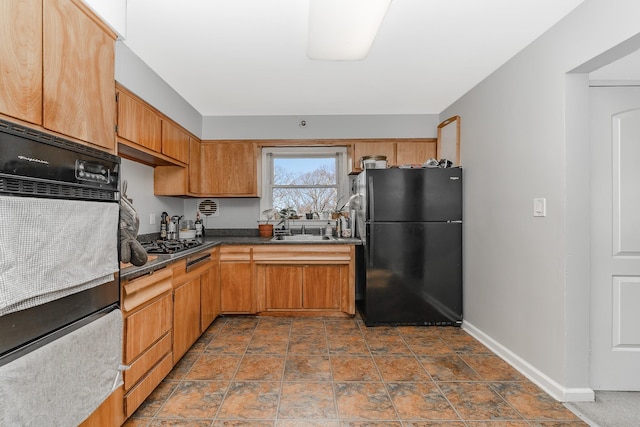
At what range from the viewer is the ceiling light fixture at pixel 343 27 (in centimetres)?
173

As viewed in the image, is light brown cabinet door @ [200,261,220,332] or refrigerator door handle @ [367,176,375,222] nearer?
light brown cabinet door @ [200,261,220,332]

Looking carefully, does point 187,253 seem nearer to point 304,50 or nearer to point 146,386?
point 146,386

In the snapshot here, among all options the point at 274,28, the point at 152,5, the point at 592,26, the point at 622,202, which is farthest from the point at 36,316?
the point at 622,202

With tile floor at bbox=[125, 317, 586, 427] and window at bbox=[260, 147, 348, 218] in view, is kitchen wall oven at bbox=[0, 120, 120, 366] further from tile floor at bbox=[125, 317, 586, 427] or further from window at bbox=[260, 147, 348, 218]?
window at bbox=[260, 147, 348, 218]

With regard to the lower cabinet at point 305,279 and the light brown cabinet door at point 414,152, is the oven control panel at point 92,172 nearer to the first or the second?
the lower cabinet at point 305,279

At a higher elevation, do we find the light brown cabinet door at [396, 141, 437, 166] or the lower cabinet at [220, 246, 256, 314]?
the light brown cabinet door at [396, 141, 437, 166]

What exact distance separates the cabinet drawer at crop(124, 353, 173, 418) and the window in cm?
232

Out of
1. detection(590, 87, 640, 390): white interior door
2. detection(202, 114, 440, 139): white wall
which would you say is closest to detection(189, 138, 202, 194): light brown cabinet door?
detection(202, 114, 440, 139): white wall

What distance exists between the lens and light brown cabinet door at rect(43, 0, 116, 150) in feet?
3.90

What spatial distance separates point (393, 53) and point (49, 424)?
2768mm

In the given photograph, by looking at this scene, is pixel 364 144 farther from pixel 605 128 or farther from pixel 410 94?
pixel 605 128

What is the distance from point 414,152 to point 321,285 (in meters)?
1.94

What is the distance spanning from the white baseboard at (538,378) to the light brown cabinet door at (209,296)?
252 centimetres

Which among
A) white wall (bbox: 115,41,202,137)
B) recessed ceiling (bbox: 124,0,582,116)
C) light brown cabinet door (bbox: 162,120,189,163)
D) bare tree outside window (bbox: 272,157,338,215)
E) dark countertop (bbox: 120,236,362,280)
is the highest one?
recessed ceiling (bbox: 124,0,582,116)
